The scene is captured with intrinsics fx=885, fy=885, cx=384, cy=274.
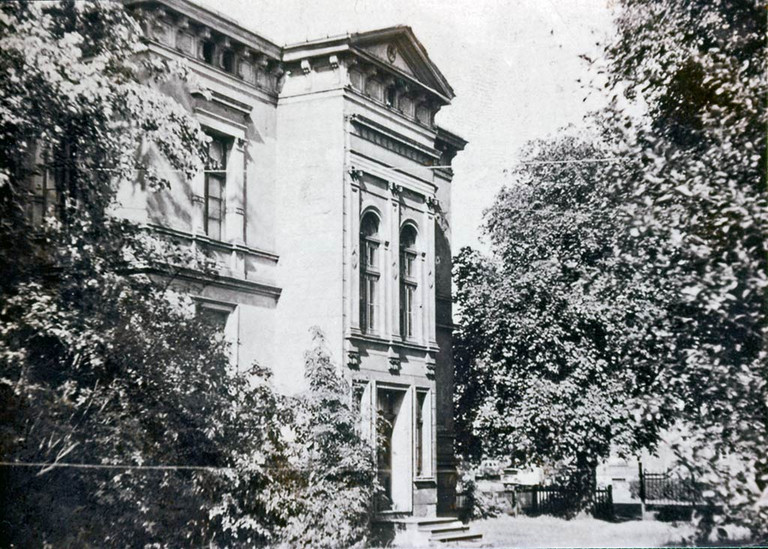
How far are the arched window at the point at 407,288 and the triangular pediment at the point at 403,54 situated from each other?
8.38 ft

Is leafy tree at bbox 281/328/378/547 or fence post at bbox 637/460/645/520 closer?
leafy tree at bbox 281/328/378/547

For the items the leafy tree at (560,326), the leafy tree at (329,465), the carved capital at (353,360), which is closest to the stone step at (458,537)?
the leafy tree at (560,326)

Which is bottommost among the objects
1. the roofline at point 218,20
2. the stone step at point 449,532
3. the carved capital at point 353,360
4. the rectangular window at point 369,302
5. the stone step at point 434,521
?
the stone step at point 449,532

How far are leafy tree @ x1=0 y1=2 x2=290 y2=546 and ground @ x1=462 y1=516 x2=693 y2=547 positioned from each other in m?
3.56

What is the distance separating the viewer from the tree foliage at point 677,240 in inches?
341

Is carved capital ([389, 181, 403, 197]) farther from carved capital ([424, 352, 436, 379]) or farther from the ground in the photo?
the ground

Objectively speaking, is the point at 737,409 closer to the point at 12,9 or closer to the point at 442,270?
the point at 442,270

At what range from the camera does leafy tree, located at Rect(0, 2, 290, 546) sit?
7430 millimetres

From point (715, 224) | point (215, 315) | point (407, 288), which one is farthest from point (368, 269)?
point (715, 224)

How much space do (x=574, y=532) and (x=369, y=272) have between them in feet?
13.8

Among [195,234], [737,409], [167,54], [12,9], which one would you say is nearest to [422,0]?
[167,54]

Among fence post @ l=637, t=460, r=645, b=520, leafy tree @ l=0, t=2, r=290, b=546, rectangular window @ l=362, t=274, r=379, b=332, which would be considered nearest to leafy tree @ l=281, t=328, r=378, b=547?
leafy tree @ l=0, t=2, r=290, b=546

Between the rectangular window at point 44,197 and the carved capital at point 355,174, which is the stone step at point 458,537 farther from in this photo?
the rectangular window at point 44,197

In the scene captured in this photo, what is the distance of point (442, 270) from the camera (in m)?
13.1
